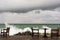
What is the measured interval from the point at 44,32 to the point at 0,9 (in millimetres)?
1271

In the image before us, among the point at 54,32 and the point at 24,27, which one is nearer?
the point at 54,32

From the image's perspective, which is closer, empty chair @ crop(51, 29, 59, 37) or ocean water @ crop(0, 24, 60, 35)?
empty chair @ crop(51, 29, 59, 37)

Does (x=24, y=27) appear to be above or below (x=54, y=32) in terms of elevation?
above

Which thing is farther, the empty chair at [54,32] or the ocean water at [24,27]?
the ocean water at [24,27]

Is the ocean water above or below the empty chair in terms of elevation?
above

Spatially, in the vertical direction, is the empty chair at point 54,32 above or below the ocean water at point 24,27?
below

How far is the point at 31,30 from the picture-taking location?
3443mm

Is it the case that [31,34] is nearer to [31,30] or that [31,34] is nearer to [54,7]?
[31,30]

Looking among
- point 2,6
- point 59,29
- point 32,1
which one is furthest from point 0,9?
point 59,29

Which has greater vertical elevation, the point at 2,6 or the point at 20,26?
→ the point at 2,6

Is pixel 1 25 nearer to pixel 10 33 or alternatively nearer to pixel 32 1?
pixel 10 33

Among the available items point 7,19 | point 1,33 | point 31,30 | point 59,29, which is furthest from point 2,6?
point 59,29

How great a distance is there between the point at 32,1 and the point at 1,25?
3.29 ft

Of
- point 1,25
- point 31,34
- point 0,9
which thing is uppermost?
point 0,9
